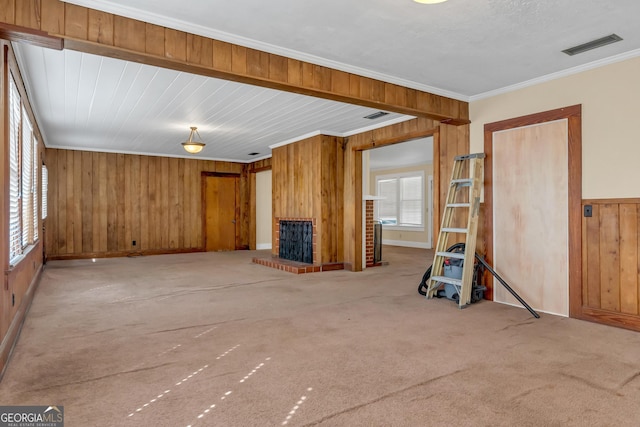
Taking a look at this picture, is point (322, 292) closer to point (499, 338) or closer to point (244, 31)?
point (499, 338)

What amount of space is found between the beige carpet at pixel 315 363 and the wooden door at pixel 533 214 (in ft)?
→ 1.12

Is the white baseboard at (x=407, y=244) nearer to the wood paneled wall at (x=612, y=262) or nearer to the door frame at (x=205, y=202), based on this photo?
the door frame at (x=205, y=202)

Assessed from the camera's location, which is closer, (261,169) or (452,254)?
(452,254)

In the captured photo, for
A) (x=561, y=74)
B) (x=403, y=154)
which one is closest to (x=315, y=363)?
(x=561, y=74)

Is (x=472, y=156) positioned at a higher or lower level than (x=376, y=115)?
lower

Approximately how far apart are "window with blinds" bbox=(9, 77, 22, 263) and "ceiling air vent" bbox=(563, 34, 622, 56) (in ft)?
15.7

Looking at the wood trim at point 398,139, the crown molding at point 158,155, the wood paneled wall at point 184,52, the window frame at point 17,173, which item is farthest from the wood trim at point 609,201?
the crown molding at point 158,155

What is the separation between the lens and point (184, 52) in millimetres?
2941

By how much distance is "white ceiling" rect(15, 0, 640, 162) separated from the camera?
8.91ft

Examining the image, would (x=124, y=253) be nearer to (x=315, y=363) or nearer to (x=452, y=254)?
(x=452, y=254)

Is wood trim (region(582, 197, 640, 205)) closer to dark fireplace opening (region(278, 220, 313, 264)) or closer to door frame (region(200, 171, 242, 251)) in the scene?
dark fireplace opening (region(278, 220, 313, 264))

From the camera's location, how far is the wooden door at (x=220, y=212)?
33.5 feet

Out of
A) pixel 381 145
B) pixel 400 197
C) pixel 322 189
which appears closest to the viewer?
pixel 381 145

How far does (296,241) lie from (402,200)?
18.1 ft
